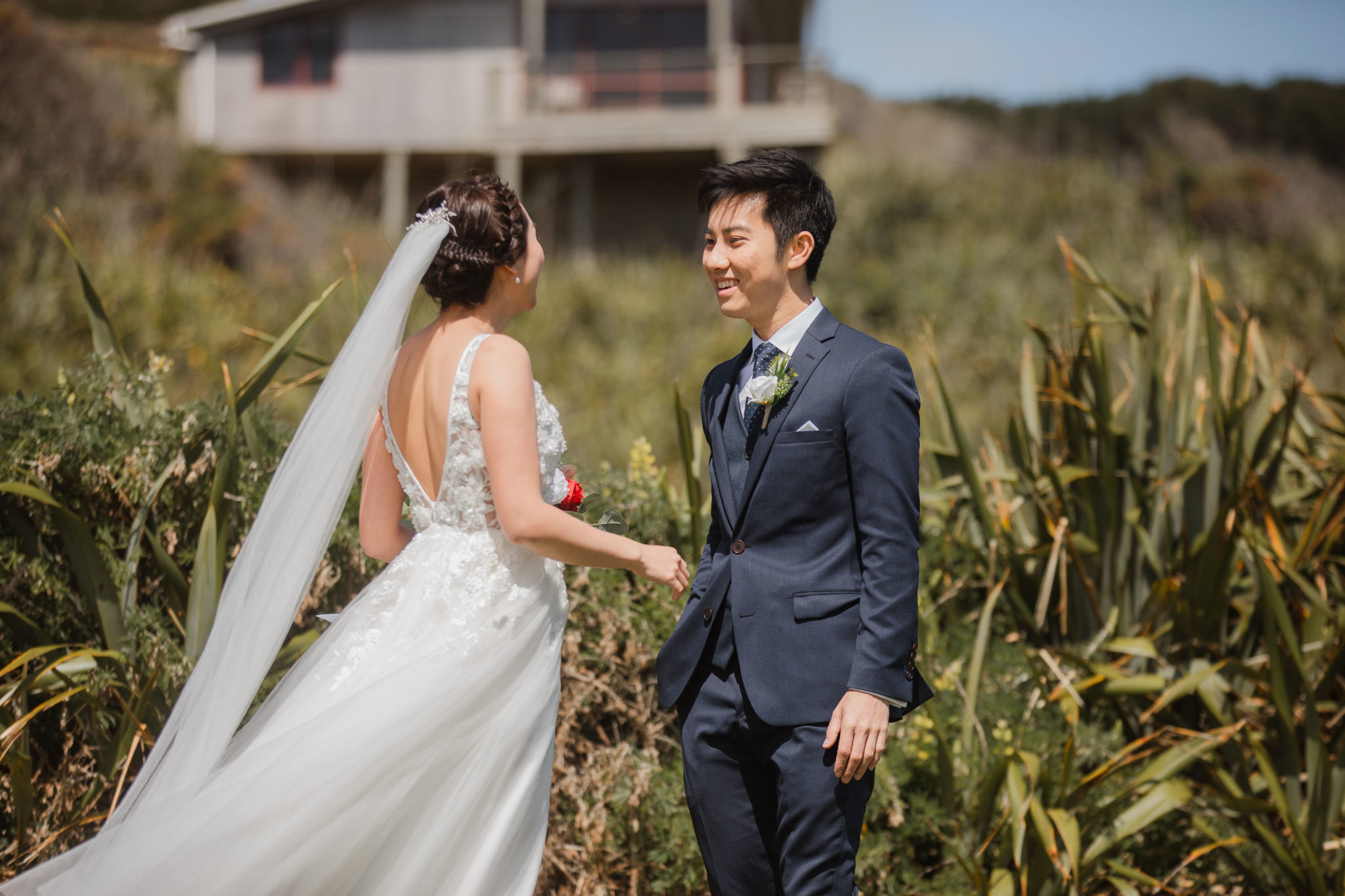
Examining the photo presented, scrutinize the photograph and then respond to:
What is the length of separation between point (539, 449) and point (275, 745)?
2.72ft

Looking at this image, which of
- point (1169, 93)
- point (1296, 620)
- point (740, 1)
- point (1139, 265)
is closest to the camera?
point (1296, 620)

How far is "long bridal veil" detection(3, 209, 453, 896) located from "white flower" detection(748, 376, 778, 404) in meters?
0.78

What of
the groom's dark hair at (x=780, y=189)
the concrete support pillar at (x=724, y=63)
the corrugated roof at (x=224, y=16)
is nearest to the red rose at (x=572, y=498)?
the groom's dark hair at (x=780, y=189)

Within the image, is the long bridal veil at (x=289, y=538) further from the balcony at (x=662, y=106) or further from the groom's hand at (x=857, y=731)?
the balcony at (x=662, y=106)

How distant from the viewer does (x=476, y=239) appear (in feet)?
7.37

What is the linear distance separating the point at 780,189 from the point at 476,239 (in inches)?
27.1

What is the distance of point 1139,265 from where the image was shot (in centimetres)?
1407

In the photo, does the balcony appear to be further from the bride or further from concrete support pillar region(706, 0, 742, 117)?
the bride

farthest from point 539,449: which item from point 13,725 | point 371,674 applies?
point 13,725

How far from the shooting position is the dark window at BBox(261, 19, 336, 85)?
2030 cm

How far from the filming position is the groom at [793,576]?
2.03m

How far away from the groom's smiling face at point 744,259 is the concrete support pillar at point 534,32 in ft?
58.4

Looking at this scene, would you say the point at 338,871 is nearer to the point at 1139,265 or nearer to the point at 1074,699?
the point at 1074,699

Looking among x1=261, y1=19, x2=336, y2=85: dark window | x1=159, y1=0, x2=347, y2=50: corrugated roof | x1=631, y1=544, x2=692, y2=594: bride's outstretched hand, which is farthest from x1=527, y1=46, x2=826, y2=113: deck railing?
x1=631, y1=544, x2=692, y2=594: bride's outstretched hand
